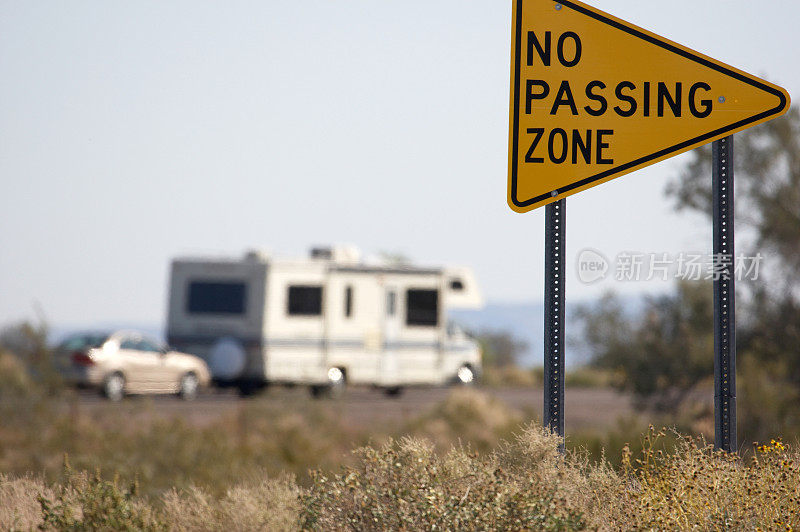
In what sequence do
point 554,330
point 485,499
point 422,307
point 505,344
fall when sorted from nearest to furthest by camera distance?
point 485,499 < point 554,330 < point 422,307 < point 505,344

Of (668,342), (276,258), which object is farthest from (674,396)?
(276,258)

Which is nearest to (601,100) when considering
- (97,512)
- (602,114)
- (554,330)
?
(602,114)

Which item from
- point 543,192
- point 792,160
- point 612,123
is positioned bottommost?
point 543,192

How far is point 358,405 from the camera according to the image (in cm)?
2195

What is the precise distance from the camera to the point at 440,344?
903 inches

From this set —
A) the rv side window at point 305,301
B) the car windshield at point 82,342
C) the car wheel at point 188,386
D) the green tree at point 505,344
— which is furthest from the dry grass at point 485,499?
the green tree at point 505,344

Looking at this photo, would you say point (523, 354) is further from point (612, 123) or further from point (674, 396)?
point (612, 123)

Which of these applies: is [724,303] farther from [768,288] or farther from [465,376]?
[465,376]

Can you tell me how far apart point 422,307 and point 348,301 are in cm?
170

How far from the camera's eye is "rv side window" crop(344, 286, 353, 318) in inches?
867

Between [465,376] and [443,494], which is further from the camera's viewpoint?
[465,376]

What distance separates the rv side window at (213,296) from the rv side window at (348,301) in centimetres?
210

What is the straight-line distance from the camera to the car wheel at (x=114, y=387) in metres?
20.3

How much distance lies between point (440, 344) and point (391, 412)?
2611mm
